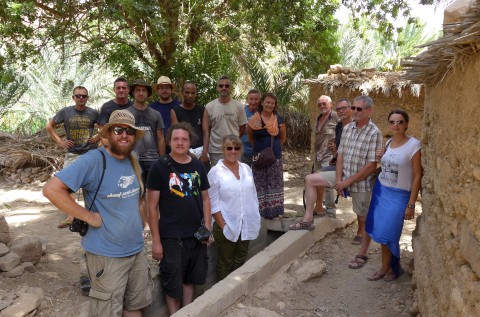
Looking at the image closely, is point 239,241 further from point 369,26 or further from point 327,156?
point 369,26

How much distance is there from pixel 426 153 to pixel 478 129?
1557 mm

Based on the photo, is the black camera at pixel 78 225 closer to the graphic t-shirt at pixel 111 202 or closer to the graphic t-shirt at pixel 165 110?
the graphic t-shirt at pixel 111 202

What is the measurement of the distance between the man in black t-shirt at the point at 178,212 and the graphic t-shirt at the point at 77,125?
7.08 feet

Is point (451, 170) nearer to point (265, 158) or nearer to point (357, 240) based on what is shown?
point (265, 158)

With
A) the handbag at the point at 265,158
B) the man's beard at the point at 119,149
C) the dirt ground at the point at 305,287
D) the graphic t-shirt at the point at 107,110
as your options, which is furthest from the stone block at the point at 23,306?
the handbag at the point at 265,158

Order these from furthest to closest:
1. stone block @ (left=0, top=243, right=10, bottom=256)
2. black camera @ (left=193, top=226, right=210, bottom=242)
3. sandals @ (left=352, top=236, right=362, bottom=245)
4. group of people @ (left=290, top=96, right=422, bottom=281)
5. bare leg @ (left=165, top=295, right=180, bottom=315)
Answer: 1. sandals @ (left=352, top=236, right=362, bottom=245)
2. stone block @ (left=0, top=243, right=10, bottom=256)
3. bare leg @ (left=165, top=295, right=180, bottom=315)
4. black camera @ (left=193, top=226, right=210, bottom=242)
5. group of people @ (left=290, top=96, right=422, bottom=281)

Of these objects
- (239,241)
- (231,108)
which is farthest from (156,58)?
(239,241)

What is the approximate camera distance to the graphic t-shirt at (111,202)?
3.44 m

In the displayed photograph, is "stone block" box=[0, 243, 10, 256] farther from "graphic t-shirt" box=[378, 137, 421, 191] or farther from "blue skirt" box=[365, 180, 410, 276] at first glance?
"graphic t-shirt" box=[378, 137, 421, 191]

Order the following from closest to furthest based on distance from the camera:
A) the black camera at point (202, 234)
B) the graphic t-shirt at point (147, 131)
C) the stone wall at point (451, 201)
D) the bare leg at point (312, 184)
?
1. the stone wall at point (451, 201)
2. the black camera at point (202, 234)
3. the bare leg at point (312, 184)
4. the graphic t-shirt at point (147, 131)

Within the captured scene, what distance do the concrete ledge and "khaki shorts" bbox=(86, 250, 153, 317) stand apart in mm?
457

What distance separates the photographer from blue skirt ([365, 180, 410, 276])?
432 cm

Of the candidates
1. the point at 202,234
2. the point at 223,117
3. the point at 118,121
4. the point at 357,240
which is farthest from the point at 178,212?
the point at 357,240

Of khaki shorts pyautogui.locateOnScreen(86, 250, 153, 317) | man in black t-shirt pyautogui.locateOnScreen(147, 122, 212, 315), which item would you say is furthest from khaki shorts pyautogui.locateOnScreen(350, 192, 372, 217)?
khaki shorts pyautogui.locateOnScreen(86, 250, 153, 317)
